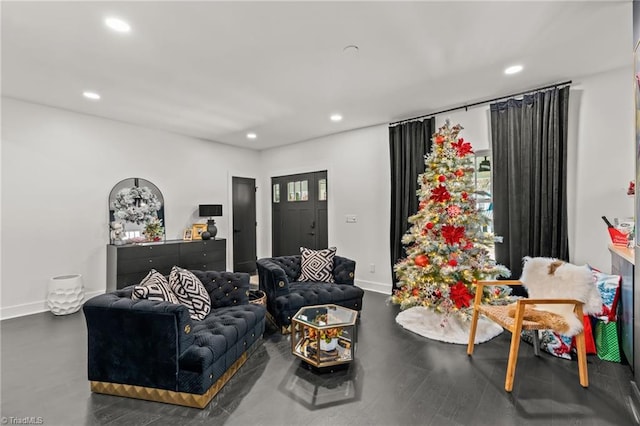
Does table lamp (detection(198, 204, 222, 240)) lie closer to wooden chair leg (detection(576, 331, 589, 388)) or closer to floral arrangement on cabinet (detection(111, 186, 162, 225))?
floral arrangement on cabinet (detection(111, 186, 162, 225))

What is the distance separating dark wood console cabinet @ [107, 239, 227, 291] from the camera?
4.46 metres

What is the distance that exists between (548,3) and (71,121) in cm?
577

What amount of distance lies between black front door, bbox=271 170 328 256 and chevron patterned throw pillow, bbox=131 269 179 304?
366 centimetres

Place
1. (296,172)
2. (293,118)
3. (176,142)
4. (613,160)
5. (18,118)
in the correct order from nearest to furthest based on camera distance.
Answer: (613,160), (18,118), (293,118), (176,142), (296,172)

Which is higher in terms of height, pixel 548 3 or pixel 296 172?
pixel 548 3

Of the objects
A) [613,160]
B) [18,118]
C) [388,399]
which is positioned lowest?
[388,399]

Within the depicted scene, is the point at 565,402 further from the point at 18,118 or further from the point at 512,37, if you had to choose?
the point at 18,118

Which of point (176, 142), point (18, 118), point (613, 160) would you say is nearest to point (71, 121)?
point (18, 118)

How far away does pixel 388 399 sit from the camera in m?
2.22

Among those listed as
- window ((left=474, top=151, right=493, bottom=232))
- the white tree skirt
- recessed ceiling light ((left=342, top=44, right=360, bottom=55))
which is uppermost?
recessed ceiling light ((left=342, top=44, right=360, bottom=55))

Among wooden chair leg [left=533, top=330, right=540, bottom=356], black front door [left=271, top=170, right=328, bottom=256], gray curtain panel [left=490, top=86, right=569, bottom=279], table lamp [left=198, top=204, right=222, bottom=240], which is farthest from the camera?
black front door [left=271, top=170, right=328, bottom=256]

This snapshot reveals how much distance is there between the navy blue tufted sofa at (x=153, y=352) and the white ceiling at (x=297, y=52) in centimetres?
218

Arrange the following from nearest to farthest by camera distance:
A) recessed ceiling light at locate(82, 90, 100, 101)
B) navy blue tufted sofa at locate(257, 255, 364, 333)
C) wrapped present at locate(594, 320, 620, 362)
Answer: wrapped present at locate(594, 320, 620, 362)
navy blue tufted sofa at locate(257, 255, 364, 333)
recessed ceiling light at locate(82, 90, 100, 101)

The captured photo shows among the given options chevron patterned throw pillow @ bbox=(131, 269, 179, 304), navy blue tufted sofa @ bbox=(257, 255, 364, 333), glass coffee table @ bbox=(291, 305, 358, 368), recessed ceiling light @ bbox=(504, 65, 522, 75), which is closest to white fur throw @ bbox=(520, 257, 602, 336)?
glass coffee table @ bbox=(291, 305, 358, 368)
